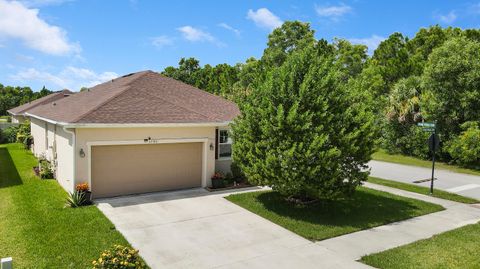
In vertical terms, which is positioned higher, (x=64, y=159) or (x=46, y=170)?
(x=64, y=159)

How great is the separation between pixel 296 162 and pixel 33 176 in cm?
1250

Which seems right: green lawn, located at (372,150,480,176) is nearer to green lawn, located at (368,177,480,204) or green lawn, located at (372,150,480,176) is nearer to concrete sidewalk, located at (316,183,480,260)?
green lawn, located at (368,177,480,204)

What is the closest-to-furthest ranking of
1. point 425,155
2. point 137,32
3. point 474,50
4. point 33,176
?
1. point 33,176
2. point 137,32
3. point 474,50
4. point 425,155

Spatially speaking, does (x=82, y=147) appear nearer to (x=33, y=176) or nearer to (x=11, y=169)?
(x=33, y=176)

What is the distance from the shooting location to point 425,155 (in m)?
24.3

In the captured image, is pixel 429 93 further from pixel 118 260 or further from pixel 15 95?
pixel 15 95

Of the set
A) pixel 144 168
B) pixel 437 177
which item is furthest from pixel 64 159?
pixel 437 177

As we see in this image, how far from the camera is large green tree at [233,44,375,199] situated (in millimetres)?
9812

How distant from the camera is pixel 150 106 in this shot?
13.5 m

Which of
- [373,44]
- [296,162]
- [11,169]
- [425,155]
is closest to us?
[296,162]

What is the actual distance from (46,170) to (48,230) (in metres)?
7.27

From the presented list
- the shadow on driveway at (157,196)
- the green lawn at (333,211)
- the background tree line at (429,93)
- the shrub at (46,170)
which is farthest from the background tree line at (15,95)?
the green lawn at (333,211)

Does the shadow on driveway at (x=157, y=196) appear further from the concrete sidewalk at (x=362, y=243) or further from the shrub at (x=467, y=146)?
the shrub at (x=467, y=146)

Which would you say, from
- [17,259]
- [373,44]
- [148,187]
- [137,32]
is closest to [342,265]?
[17,259]
